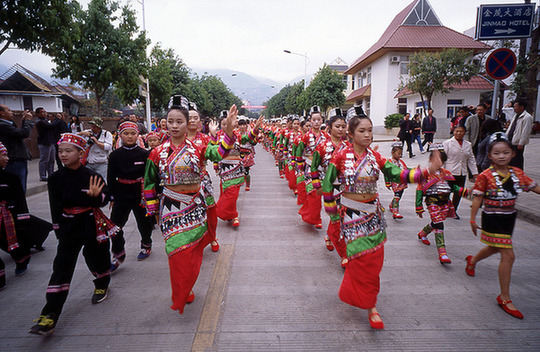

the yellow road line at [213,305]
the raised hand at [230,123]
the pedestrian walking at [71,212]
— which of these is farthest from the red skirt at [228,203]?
the raised hand at [230,123]

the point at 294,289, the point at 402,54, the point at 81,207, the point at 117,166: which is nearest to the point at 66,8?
the point at 117,166

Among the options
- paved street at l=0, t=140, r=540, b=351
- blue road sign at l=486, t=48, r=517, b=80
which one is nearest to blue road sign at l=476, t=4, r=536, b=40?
blue road sign at l=486, t=48, r=517, b=80

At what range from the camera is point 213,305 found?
3289 mm

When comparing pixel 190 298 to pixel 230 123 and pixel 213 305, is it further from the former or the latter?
pixel 230 123

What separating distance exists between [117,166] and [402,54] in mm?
28641

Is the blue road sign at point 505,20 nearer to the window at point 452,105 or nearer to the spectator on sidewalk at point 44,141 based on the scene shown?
the spectator on sidewalk at point 44,141

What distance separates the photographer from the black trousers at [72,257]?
9.65ft

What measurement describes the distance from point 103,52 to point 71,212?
47.6 feet

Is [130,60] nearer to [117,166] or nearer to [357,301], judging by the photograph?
[117,166]

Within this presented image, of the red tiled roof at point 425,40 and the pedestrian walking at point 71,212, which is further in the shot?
the red tiled roof at point 425,40

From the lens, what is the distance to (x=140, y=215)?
4426mm

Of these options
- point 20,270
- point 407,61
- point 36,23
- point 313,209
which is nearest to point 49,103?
point 36,23

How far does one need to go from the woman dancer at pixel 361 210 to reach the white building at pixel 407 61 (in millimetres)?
24354

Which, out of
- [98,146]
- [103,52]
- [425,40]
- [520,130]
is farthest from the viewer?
[425,40]
